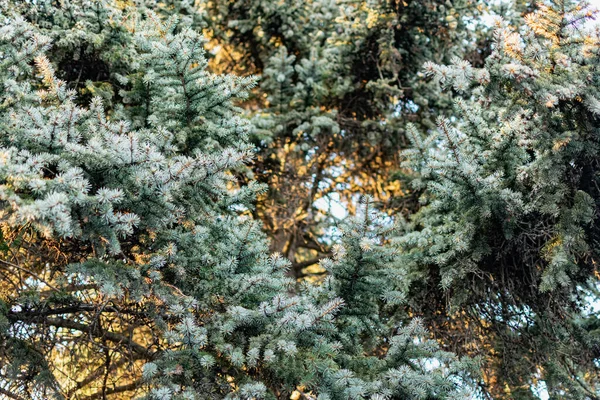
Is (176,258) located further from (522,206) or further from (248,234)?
(522,206)

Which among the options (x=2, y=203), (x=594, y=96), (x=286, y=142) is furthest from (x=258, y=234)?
(x=286, y=142)

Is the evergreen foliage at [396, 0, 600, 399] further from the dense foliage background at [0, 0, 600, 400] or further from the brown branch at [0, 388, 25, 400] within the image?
the brown branch at [0, 388, 25, 400]

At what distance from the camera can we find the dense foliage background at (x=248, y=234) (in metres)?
4.05

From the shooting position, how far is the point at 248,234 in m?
4.64

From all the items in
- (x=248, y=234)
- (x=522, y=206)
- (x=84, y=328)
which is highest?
(x=522, y=206)

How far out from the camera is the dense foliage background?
4.05 metres

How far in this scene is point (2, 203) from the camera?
144 inches

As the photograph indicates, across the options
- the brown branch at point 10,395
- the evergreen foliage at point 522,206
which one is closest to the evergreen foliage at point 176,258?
the brown branch at point 10,395

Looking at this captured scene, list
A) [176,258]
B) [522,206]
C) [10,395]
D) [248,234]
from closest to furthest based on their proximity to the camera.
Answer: [10,395] < [176,258] < [248,234] < [522,206]

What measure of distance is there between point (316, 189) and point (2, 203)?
5548 mm

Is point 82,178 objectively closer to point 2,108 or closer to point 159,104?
point 2,108

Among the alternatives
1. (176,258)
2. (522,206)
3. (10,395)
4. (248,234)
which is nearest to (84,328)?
(10,395)

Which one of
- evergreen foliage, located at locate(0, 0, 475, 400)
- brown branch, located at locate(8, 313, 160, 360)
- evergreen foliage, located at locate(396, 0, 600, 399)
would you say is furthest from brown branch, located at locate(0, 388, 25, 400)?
evergreen foliage, located at locate(396, 0, 600, 399)

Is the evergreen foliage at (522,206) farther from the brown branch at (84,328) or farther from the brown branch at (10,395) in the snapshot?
the brown branch at (10,395)
